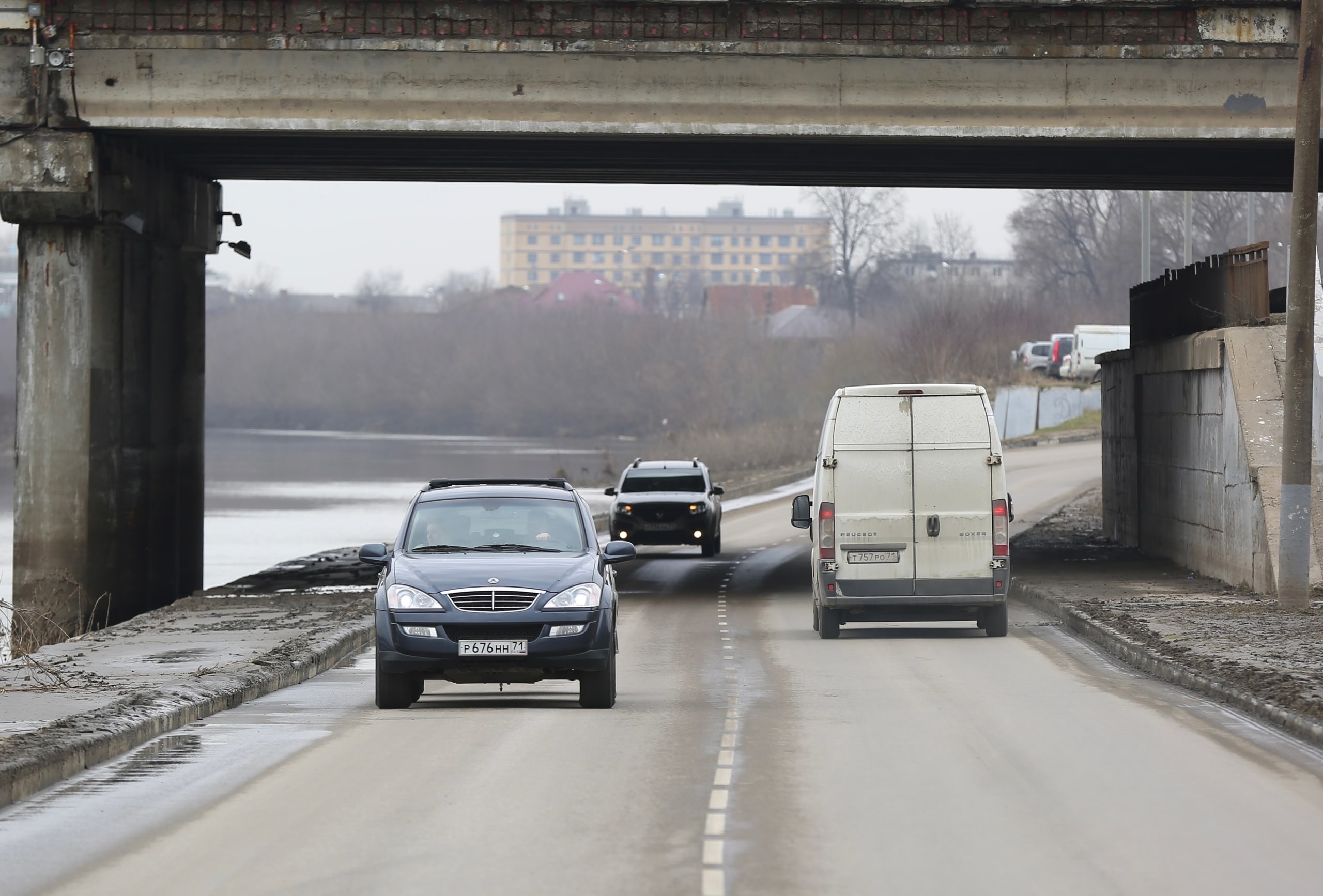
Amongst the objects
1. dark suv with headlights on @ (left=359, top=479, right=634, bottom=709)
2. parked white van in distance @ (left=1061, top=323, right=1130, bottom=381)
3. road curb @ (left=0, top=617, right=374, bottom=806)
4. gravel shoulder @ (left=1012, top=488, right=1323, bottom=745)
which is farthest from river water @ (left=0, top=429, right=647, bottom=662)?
parked white van in distance @ (left=1061, top=323, right=1130, bottom=381)

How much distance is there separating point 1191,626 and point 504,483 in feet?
28.5

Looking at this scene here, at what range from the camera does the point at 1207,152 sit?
29.7m

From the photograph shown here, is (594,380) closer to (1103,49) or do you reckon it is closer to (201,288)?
(201,288)

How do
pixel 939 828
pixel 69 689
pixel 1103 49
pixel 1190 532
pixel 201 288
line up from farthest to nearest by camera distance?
pixel 201 288 < pixel 1190 532 < pixel 1103 49 < pixel 69 689 < pixel 939 828

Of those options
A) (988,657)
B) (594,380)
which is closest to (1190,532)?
(988,657)

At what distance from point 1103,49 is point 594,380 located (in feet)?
372

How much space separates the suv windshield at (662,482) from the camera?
38500 millimetres

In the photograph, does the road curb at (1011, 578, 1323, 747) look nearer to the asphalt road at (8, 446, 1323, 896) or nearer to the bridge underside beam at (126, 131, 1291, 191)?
the asphalt road at (8, 446, 1323, 896)

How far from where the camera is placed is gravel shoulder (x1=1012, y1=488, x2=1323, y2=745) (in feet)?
48.0

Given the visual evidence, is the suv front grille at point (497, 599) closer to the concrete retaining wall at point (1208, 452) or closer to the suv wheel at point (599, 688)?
the suv wheel at point (599, 688)

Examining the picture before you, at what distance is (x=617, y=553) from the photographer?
1505cm

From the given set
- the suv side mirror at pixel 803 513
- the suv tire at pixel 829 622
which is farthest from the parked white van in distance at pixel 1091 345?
the suv tire at pixel 829 622

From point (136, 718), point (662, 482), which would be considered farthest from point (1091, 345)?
point (136, 718)

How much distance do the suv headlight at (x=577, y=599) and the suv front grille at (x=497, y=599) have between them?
12cm
